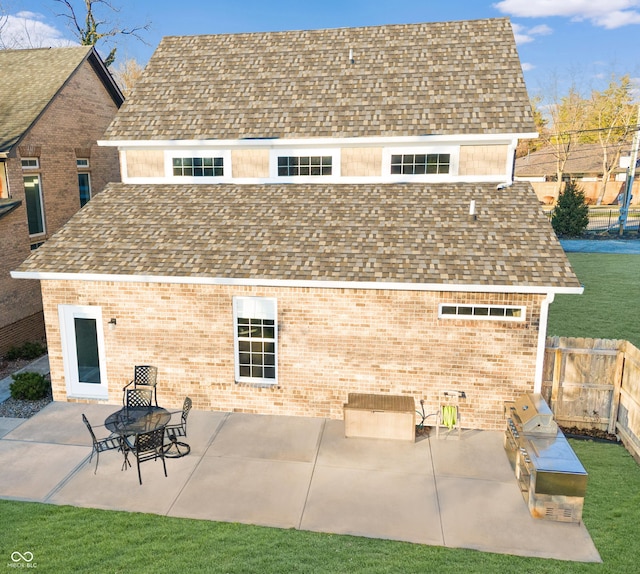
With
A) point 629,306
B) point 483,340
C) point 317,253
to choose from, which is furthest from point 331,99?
point 629,306

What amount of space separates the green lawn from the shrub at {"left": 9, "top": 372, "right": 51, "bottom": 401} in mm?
13851

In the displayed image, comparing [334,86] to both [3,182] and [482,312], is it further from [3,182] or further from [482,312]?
[3,182]

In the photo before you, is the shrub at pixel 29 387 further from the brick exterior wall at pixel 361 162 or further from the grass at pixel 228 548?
the brick exterior wall at pixel 361 162

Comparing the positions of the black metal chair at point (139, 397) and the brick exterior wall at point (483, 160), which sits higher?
the brick exterior wall at point (483, 160)

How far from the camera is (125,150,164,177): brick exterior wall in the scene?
13352 millimetres

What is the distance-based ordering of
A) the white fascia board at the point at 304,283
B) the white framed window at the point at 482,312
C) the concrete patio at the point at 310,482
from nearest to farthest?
the concrete patio at the point at 310,482 → the white fascia board at the point at 304,283 → the white framed window at the point at 482,312

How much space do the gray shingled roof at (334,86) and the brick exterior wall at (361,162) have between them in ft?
1.61

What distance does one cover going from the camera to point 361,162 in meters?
12.6

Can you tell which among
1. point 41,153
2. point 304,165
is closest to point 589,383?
point 304,165

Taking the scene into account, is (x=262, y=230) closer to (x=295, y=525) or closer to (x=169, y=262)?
(x=169, y=262)

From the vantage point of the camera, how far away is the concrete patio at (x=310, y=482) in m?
7.02

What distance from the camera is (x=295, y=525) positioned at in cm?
706

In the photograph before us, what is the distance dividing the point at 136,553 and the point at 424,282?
20.4 feet
